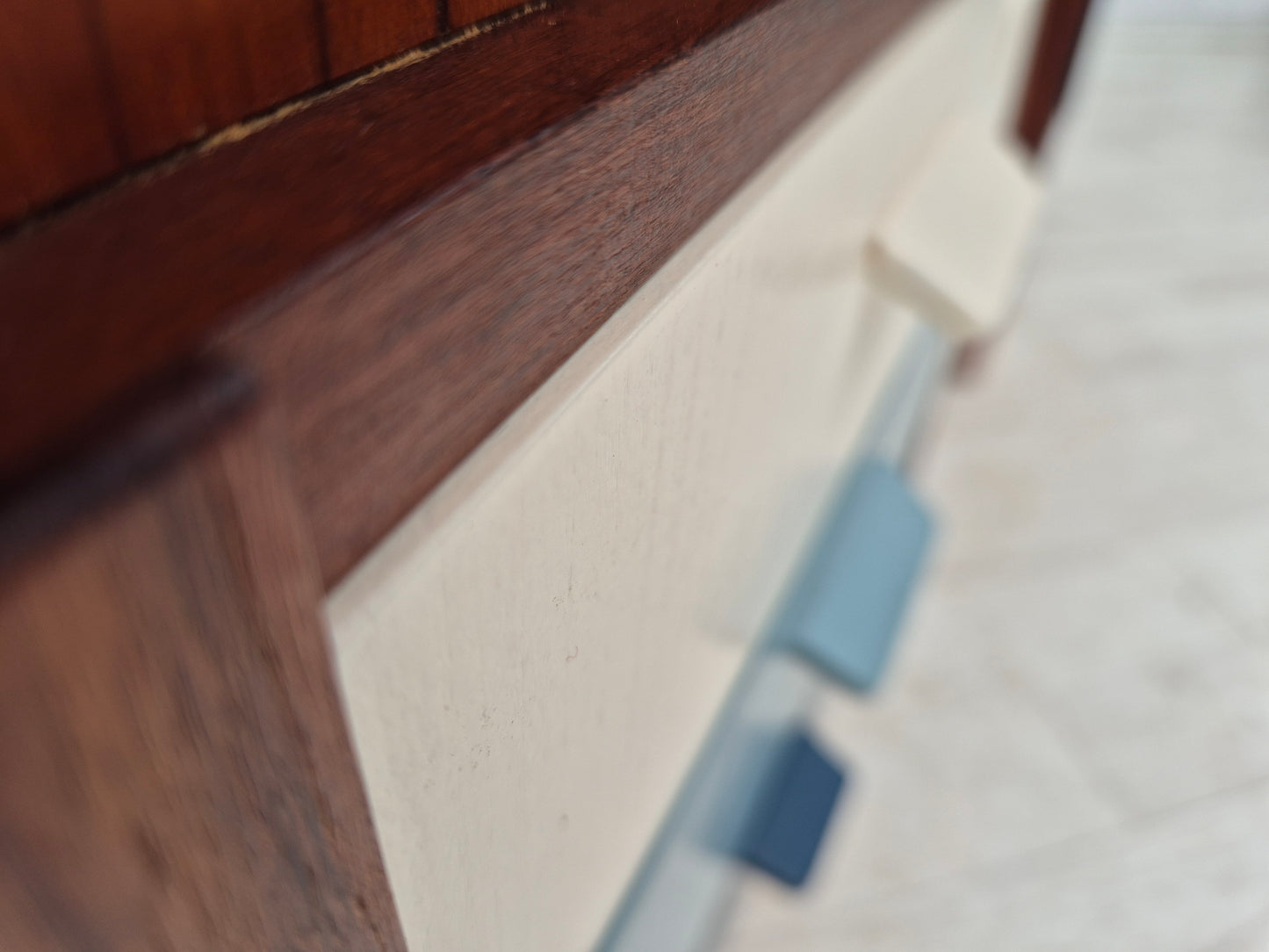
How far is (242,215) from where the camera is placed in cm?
10

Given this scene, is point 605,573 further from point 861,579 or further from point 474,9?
point 861,579

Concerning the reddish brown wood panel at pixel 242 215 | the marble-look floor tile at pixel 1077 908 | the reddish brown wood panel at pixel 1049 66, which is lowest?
the marble-look floor tile at pixel 1077 908

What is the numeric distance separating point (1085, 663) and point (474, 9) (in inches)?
26.6

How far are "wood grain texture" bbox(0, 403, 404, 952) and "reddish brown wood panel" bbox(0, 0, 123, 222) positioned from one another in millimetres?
33

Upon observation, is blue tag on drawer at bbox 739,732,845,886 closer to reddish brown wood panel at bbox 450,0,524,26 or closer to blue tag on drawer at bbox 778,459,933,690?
blue tag on drawer at bbox 778,459,933,690

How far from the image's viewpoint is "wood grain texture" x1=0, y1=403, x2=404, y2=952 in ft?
0.27

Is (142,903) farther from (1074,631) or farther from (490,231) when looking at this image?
(1074,631)

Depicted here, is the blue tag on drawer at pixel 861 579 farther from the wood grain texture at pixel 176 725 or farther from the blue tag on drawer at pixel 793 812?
the wood grain texture at pixel 176 725

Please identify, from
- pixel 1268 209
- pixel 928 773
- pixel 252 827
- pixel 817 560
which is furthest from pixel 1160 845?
pixel 1268 209

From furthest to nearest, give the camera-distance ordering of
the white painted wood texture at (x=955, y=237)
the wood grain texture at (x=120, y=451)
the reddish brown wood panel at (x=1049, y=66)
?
the reddish brown wood panel at (x=1049, y=66) < the white painted wood texture at (x=955, y=237) < the wood grain texture at (x=120, y=451)

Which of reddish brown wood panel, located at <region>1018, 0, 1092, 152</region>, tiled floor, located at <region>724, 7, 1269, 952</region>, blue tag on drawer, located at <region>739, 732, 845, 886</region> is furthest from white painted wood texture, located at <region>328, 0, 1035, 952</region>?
reddish brown wood panel, located at <region>1018, 0, 1092, 152</region>

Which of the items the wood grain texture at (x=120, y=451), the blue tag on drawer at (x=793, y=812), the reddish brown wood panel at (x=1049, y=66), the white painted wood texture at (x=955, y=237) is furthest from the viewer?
the reddish brown wood panel at (x=1049, y=66)

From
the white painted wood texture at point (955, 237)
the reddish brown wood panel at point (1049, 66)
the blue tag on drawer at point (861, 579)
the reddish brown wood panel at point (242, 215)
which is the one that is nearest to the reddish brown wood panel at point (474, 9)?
the reddish brown wood panel at point (242, 215)

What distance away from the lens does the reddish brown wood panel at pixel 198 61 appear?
0.32ft
